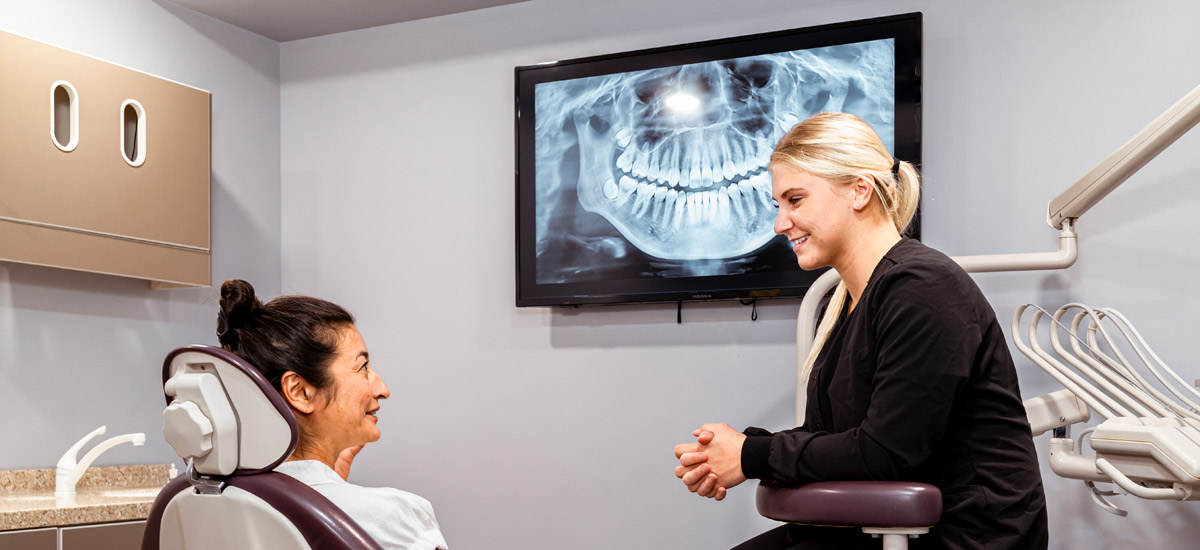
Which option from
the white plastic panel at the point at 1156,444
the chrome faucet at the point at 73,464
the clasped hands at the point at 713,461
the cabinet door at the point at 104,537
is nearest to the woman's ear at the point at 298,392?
the clasped hands at the point at 713,461

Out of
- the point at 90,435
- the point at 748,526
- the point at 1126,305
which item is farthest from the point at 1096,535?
the point at 90,435

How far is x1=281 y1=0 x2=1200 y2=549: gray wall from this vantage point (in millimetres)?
2561

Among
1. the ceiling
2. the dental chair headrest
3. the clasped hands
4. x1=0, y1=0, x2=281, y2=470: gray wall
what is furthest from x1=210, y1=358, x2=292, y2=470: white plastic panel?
the ceiling

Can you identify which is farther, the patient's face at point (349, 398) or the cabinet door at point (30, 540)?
the cabinet door at point (30, 540)

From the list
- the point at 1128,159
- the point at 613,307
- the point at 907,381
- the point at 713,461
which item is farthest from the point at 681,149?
the point at 907,381

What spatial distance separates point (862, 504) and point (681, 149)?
171 centimetres

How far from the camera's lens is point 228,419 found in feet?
3.83

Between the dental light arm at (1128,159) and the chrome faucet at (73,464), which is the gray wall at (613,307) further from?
the chrome faucet at (73,464)

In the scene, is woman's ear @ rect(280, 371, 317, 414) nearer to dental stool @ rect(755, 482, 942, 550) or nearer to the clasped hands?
the clasped hands

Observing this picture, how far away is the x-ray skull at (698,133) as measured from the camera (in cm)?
280

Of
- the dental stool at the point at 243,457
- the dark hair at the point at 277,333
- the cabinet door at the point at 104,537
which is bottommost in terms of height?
the cabinet door at the point at 104,537

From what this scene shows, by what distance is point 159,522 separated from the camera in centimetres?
129

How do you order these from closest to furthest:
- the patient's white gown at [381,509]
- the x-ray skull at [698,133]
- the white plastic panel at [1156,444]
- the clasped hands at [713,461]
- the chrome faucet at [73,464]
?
the patient's white gown at [381,509] < the clasped hands at [713,461] < the white plastic panel at [1156,444] < the chrome faucet at [73,464] < the x-ray skull at [698,133]

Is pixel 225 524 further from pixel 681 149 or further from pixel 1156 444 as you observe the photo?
pixel 681 149
